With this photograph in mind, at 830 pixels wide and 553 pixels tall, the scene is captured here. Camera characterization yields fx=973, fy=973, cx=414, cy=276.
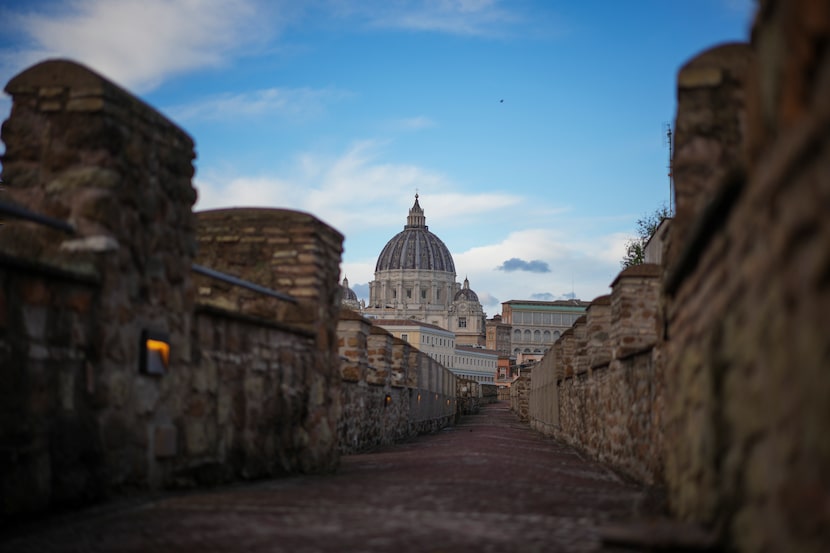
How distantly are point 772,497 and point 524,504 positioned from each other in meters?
3.67

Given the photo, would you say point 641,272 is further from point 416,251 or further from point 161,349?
point 416,251

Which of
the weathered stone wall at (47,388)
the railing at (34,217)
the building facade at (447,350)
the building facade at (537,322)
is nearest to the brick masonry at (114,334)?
the weathered stone wall at (47,388)

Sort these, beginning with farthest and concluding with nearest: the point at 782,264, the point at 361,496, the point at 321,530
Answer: the point at 361,496 → the point at 321,530 → the point at 782,264

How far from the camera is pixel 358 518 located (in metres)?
5.52

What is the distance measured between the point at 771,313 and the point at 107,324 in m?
4.39

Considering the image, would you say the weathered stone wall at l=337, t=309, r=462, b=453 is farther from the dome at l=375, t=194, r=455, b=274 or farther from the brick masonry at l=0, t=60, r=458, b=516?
the dome at l=375, t=194, r=455, b=274

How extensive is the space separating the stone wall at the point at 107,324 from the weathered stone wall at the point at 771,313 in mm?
3443

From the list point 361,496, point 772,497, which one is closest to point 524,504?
point 361,496

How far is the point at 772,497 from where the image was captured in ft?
9.46

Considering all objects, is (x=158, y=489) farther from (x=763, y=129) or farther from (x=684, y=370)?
(x=763, y=129)

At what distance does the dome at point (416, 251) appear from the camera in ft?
608

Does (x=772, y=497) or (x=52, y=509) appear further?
(x=52, y=509)

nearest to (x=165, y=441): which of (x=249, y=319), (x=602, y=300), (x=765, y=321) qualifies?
(x=249, y=319)

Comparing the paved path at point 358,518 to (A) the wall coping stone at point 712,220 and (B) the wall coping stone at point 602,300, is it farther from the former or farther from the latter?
(B) the wall coping stone at point 602,300
